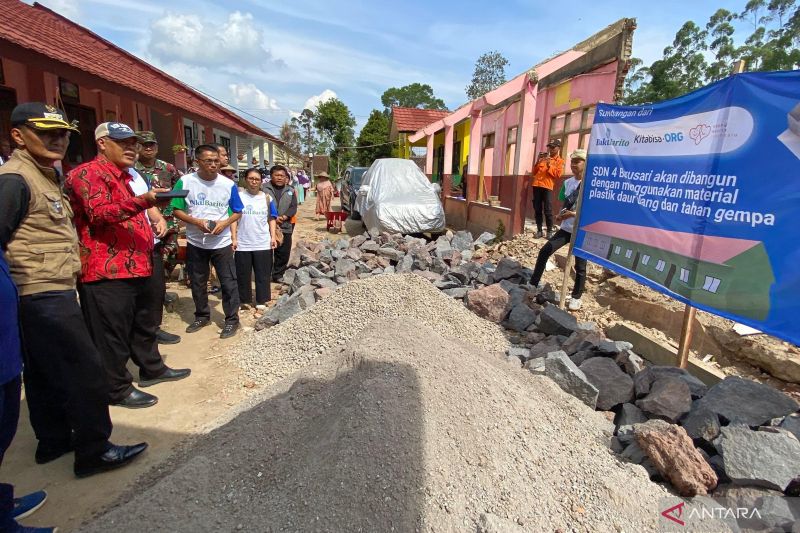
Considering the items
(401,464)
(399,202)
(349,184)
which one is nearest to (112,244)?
(401,464)

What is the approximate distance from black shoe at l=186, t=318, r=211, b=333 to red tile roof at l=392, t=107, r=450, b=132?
61.2 ft

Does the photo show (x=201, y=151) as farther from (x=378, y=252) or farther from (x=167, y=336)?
(x=378, y=252)

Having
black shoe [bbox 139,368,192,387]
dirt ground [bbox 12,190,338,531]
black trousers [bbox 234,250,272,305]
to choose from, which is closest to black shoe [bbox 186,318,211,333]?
dirt ground [bbox 12,190,338,531]

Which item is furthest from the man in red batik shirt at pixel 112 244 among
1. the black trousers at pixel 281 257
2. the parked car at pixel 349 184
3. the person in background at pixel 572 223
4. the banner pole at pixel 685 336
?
the parked car at pixel 349 184

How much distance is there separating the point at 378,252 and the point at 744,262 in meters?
5.25

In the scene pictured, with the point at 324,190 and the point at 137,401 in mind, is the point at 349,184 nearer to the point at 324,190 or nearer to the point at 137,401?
the point at 324,190

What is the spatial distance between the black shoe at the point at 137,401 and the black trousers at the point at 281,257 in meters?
3.52

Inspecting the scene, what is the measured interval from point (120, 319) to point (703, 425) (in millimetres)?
3568

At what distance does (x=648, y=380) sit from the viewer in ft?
9.89

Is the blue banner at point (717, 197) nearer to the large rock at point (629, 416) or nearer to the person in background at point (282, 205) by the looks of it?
the large rock at point (629, 416)

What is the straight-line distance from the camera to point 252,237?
491cm

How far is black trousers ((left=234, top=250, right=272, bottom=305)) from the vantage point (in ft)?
16.3

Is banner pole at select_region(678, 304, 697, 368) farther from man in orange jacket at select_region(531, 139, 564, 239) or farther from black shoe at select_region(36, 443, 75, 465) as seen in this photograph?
man in orange jacket at select_region(531, 139, 564, 239)

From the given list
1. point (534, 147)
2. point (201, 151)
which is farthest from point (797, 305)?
point (534, 147)
